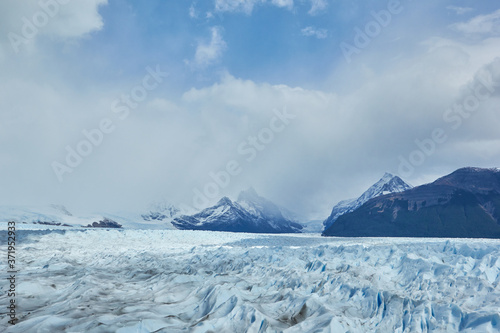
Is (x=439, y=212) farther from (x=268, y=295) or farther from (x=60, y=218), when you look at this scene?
(x=60, y=218)

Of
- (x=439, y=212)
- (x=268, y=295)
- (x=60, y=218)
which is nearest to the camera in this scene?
(x=268, y=295)

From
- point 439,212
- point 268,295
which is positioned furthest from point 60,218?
point 439,212

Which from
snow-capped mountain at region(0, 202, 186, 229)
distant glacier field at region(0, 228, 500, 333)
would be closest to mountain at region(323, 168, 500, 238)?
snow-capped mountain at region(0, 202, 186, 229)

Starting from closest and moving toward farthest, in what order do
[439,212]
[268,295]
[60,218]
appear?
[268,295] < [60,218] < [439,212]

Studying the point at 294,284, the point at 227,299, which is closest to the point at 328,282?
the point at 294,284

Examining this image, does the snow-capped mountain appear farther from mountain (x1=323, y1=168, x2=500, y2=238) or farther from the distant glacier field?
mountain (x1=323, y1=168, x2=500, y2=238)

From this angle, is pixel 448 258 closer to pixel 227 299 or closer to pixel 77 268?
pixel 227 299
